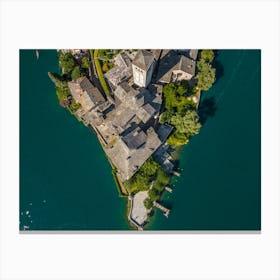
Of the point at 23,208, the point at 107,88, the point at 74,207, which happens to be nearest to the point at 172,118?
the point at 107,88

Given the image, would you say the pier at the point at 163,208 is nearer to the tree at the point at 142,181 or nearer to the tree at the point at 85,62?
the tree at the point at 142,181

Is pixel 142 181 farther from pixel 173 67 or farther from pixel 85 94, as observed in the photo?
pixel 173 67

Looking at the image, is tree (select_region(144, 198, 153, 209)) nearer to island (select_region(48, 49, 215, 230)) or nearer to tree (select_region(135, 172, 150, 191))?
island (select_region(48, 49, 215, 230))

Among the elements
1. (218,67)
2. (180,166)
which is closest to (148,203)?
(180,166)

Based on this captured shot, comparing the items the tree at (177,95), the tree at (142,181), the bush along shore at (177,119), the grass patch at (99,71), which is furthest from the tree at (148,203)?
the grass patch at (99,71)

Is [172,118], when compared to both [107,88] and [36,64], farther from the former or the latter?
[36,64]

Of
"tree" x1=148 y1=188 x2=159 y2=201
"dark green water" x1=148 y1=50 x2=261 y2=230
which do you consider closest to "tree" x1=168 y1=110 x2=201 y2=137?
"dark green water" x1=148 y1=50 x2=261 y2=230
